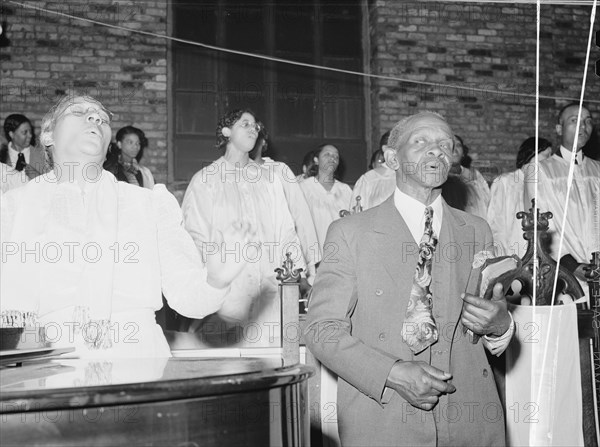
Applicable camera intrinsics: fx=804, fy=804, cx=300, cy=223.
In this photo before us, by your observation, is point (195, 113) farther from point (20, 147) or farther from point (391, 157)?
point (391, 157)

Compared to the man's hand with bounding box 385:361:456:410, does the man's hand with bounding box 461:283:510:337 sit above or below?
above

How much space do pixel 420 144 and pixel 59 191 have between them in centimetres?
226

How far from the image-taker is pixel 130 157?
622 centimetres

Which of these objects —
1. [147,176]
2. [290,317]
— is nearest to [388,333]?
[290,317]

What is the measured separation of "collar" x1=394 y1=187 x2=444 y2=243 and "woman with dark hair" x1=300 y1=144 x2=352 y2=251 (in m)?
4.05

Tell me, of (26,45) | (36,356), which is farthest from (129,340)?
(26,45)

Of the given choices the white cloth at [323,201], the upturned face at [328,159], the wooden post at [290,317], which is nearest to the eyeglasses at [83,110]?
the wooden post at [290,317]

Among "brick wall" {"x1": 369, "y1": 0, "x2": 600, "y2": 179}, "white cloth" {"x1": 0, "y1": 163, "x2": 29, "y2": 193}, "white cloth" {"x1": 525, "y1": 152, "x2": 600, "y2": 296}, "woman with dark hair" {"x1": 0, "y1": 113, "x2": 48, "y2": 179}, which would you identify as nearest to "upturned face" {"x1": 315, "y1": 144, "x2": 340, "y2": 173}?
"brick wall" {"x1": 369, "y1": 0, "x2": 600, "y2": 179}

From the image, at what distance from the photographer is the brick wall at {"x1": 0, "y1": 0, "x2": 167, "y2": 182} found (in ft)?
20.7

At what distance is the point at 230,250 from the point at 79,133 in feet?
6.91

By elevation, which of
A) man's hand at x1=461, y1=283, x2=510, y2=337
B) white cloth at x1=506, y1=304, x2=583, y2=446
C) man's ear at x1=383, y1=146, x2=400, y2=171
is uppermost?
man's ear at x1=383, y1=146, x2=400, y2=171

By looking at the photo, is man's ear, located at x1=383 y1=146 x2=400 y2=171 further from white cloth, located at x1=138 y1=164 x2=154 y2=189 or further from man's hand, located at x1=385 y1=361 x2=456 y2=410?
white cloth, located at x1=138 y1=164 x2=154 y2=189

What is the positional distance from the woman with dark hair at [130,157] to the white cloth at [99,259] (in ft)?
5.95

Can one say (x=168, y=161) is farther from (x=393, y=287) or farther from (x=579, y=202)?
(x=393, y=287)
